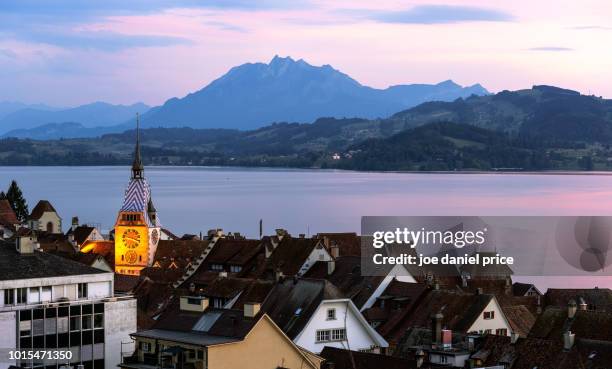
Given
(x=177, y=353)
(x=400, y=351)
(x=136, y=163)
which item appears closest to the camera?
(x=177, y=353)

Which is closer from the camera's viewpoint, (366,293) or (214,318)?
(214,318)

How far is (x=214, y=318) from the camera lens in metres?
38.7

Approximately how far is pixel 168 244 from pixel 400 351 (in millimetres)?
60612

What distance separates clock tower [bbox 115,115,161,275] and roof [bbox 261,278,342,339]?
53.8 metres

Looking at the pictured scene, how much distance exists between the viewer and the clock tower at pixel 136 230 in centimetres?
10631

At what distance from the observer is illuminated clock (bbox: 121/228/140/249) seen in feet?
352

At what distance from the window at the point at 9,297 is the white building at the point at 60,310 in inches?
1.4

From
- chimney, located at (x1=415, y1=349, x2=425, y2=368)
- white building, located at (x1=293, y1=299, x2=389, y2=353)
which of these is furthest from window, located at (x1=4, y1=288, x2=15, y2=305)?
chimney, located at (x1=415, y1=349, x2=425, y2=368)

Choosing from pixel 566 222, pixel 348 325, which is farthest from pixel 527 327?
pixel 566 222

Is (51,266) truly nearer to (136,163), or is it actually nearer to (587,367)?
(587,367)

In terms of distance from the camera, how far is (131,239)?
353 ft

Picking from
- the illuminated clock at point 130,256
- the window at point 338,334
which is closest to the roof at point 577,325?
the window at point 338,334

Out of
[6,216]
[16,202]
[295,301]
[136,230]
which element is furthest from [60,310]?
[16,202]

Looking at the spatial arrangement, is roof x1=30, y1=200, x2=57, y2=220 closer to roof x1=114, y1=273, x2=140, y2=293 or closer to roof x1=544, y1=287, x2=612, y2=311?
roof x1=114, y1=273, x2=140, y2=293
